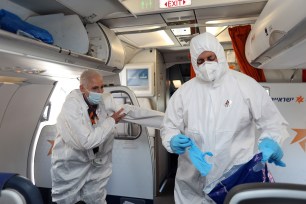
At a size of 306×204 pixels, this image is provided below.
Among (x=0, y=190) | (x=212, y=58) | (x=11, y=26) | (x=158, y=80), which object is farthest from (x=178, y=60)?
(x=0, y=190)

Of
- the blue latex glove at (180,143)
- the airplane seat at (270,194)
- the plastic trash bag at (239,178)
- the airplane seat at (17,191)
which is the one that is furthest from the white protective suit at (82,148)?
the airplane seat at (270,194)

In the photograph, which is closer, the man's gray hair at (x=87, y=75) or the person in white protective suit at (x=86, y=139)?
the person in white protective suit at (x=86, y=139)

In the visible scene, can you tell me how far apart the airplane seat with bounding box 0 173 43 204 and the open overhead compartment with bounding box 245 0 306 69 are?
1.55m

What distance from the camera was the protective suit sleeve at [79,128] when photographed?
222 centimetres

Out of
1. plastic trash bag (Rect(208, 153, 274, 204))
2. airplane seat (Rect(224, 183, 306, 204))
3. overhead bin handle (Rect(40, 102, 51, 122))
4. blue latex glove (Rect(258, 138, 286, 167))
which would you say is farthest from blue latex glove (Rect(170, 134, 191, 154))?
overhead bin handle (Rect(40, 102, 51, 122))

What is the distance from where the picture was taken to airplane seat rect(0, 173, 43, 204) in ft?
2.91

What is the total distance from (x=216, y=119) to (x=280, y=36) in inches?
30.5

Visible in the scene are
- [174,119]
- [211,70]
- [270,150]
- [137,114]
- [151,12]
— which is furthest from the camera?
[137,114]

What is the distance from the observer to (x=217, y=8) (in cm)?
238

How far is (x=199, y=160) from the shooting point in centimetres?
155

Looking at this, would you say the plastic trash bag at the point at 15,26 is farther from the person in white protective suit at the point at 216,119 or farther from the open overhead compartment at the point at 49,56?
the person in white protective suit at the point at 216,119

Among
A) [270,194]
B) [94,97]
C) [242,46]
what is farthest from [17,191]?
[242,46]

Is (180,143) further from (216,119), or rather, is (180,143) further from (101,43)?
(101,43)

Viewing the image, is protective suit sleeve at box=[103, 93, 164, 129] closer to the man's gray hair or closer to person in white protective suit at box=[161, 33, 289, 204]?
the man's gray hair
